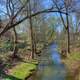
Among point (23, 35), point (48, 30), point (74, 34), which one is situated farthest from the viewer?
point (48, 30)

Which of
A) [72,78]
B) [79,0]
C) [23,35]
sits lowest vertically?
[72,78]

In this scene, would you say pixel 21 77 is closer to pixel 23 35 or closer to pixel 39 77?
pixel 39 77

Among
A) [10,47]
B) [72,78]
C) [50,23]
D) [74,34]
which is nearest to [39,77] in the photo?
[72,78]

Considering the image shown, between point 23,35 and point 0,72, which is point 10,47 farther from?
point 23,35

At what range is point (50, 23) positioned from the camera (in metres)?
67.1

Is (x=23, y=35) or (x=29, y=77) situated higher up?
(x=23, y=35)

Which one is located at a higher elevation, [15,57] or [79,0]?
[79,0]

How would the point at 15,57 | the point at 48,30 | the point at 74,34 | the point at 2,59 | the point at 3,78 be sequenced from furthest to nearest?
the point at 48,30 → the point at 74,34 → the point at 15,57 → the point at 2,59 → the point at 3,78

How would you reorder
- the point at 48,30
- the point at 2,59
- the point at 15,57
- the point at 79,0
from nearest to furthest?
the point at 2,59 < the point at 15,57 < the point at 79,0 < the point at 48,30

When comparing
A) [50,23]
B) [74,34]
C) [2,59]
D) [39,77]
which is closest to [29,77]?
[39,77]

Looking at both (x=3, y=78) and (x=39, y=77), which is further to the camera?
(x=39, y=77)

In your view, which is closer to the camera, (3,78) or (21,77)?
(3,78)

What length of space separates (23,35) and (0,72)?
44844 mm

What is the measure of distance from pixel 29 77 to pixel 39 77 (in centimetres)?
80
